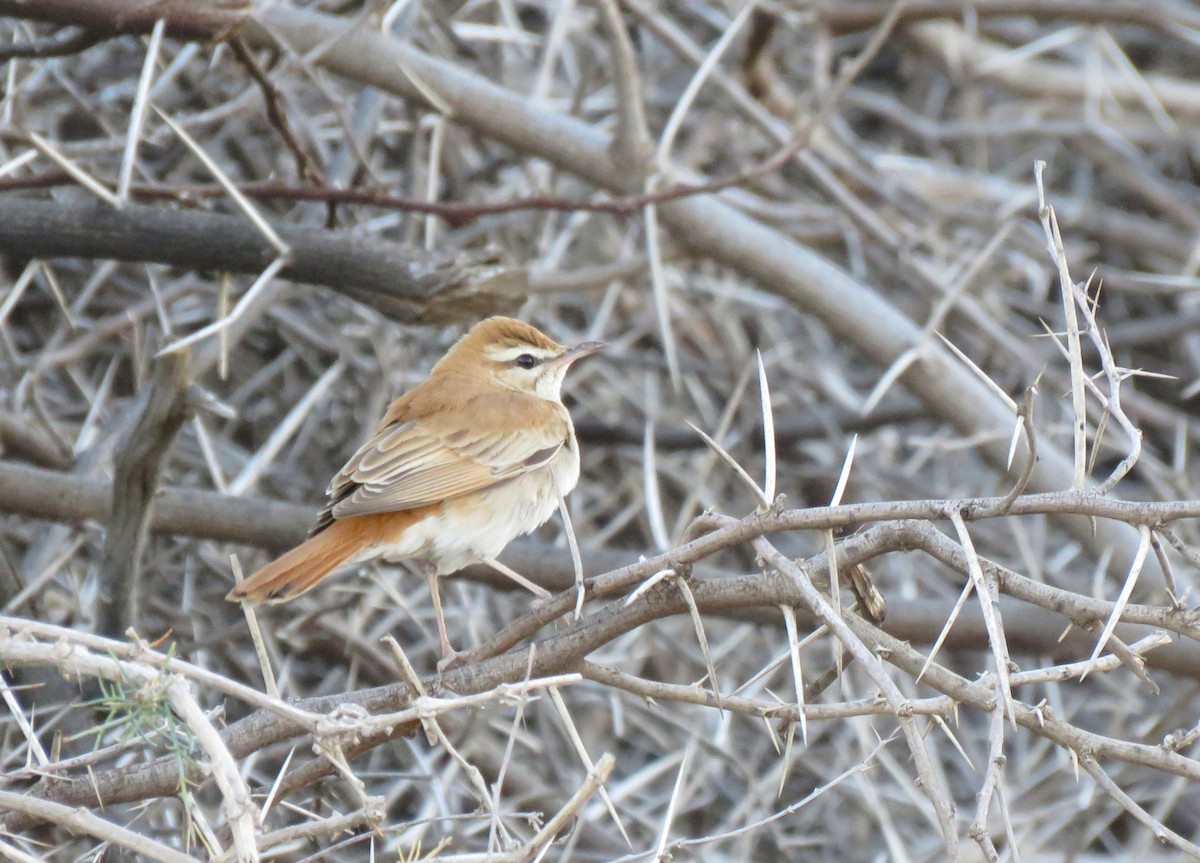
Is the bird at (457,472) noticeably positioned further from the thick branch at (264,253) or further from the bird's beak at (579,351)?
the thick branch at (264,253)

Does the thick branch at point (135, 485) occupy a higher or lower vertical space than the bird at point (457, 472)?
higher

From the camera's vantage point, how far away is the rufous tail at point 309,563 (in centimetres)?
343

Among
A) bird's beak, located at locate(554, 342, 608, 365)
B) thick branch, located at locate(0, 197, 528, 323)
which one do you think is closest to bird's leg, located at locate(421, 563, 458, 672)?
thick branch, located at locate(0, 197, 528, 323)

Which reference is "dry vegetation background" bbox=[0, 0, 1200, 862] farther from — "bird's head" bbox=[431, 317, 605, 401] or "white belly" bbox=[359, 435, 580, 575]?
"bird's head" bbox=[431, 317, 605, 401]

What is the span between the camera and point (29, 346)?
5.57 meters

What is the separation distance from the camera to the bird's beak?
4.95 meters

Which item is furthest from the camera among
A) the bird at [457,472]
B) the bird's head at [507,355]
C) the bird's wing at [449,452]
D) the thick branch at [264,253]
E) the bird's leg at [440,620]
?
the bird's head at [507,355]

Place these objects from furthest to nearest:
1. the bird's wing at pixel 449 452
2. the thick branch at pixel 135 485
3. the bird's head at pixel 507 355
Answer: the bird's head at pixel 507 355, the bird's wing at pixel 449 452, the thick branch at pixel 135 485

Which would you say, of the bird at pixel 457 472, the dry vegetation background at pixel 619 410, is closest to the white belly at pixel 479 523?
the bird at pixel 457 472

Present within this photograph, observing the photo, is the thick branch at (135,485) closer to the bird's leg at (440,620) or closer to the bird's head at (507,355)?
the bird's leg at (440,620)

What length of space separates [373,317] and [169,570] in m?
1.40

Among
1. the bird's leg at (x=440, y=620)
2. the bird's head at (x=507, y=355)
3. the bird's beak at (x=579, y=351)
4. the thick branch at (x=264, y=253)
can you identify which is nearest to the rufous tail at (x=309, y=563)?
the bird's leg at (x=440, y=620)

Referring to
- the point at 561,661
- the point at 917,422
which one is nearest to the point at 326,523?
the point at 561,661

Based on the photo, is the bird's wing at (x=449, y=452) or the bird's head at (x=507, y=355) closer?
the bird's wing at (x=449, y=452)
